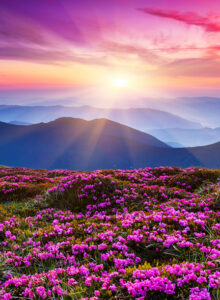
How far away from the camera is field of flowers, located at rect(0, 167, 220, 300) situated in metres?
4.91

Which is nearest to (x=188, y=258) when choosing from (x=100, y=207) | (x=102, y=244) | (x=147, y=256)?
(x=147, y=256)

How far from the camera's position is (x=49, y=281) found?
17.6ft

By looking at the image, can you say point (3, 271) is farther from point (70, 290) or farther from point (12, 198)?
point (12, 198)

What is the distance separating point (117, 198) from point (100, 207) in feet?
3.92

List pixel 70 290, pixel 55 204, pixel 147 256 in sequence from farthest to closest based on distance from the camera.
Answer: pixel 55 204 → pixel 147 256 → pixel 70 290

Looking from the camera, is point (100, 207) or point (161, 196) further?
point (161, 196)

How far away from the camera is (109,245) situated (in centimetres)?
722

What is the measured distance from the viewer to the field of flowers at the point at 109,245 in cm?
491

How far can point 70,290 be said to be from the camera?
514cm

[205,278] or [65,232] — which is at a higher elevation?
[205,278]

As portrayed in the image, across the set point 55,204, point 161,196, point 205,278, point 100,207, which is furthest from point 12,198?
point 205,278

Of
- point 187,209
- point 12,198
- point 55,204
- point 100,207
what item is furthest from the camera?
point 12,198

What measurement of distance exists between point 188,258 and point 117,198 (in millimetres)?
6488

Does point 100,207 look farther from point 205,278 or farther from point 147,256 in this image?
point 205,278
